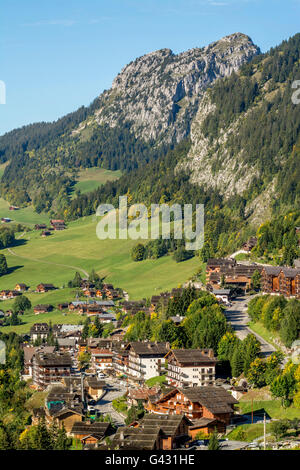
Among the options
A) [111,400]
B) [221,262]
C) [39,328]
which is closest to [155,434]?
[111,400]

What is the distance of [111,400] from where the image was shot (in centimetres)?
10894

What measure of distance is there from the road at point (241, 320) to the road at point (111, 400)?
63.0 feet

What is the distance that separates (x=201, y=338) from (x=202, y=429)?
29785mm

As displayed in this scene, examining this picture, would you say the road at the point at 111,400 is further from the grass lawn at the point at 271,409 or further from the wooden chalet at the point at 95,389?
the grass lawn at the point at 271,409

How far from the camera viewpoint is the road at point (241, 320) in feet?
372

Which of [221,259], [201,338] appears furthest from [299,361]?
[221,259]

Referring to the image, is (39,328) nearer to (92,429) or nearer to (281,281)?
(281,281)

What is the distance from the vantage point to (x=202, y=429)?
8775 cm

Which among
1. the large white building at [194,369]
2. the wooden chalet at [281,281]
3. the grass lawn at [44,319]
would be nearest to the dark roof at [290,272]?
the wooden chalet at [281,281]

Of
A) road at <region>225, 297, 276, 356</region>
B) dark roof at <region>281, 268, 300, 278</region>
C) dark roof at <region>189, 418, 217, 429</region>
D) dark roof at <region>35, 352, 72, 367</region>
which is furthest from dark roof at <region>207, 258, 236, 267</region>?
dark roof at <region>189, 418, 217, 429</region>

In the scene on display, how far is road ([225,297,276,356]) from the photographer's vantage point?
113 meters

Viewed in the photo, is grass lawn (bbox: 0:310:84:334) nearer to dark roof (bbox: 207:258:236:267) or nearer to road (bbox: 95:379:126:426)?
dark roof (bbox: 207:258:236:267)

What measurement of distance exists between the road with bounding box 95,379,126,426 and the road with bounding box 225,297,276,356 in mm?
19189
